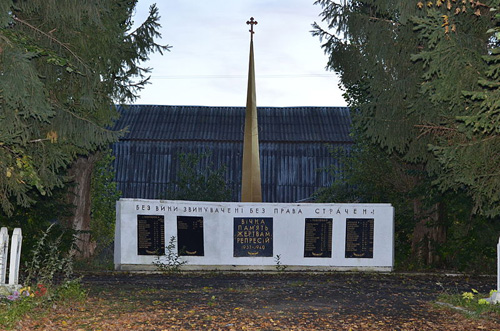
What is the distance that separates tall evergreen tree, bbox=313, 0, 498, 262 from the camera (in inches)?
439

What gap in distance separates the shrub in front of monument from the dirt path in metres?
1.59

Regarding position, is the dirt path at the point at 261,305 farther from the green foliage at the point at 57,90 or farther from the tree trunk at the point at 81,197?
the tree trunk at the point at 81,197

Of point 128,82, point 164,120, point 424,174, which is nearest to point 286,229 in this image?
point 424,174

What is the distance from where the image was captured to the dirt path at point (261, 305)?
9438mm

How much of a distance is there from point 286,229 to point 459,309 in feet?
28.9

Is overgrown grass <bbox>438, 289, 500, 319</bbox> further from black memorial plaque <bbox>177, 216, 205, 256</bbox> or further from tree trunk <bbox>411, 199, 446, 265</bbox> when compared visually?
black memorial plaque <bbox>177, 216, 205, 256</bbox>

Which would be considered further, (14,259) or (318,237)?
(318,237)

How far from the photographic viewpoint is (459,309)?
1070 cm

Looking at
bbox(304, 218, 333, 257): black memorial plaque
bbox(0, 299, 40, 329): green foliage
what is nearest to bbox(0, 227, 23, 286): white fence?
bbox(0, 299, 40, 329): green foliage

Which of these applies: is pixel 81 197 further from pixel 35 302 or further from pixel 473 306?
pixel 473 306

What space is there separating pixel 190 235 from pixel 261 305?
7.70 meters

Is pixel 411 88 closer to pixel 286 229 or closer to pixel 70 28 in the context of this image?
pixel 286 229

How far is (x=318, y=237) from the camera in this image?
63.1 feet

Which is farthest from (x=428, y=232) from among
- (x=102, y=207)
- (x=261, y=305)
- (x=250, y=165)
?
(x=102, y=207)
